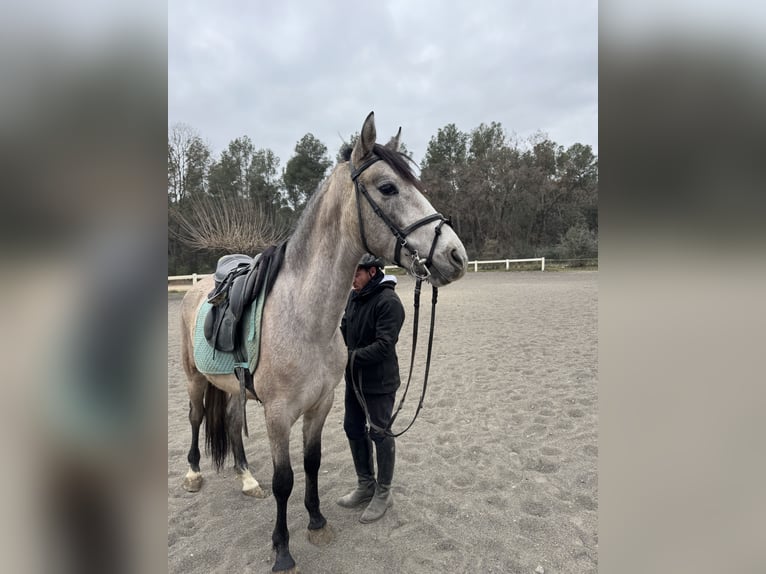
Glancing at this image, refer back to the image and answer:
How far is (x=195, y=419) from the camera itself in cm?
336

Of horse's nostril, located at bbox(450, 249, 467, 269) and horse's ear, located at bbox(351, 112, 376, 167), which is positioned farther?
horse's ear, located at bbox(351, 112, 376, 167)

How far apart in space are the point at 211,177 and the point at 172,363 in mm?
24689

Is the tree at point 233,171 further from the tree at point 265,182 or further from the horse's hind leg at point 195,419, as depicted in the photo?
the horse's hind leg at point 195,419

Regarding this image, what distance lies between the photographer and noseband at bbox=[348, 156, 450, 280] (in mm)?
1832

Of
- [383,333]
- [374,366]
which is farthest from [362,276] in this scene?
[374,366]

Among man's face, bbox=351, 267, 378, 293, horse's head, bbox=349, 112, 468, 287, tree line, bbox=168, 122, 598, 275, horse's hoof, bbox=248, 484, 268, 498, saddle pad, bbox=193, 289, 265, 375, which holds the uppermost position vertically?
tree line, bbox=168, 122, 598, 275

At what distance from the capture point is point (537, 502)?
2.82m

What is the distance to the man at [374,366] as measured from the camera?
267 cm

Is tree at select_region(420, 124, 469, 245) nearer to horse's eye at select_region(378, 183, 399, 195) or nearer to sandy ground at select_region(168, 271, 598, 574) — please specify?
sandy ground at select_region(168, 271, 598, 574)

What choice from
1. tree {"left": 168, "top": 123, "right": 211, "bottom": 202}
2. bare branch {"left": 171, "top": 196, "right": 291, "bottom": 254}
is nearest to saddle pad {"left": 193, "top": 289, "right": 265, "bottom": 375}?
tree {"left": 168, "top": 123, "right": 211, "bottom": 202}

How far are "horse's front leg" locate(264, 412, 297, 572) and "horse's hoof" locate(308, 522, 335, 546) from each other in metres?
0.21

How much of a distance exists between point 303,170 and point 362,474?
1311 inches
